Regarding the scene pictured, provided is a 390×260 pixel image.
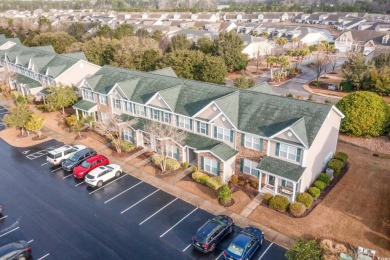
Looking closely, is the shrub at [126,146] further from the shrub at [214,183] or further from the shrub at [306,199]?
the shrub at [306,199]

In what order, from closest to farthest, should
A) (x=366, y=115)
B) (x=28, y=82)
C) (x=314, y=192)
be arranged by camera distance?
(x=314, y=192) < (x=366, y=115) < (x=28, y=82)

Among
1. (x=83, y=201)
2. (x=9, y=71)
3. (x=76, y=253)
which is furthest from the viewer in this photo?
Answer: (x=9, y=71)

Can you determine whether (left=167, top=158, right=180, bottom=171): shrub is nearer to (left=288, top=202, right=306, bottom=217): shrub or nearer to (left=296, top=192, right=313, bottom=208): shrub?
(left=288, top=202, right=306, bottom=217): shrub

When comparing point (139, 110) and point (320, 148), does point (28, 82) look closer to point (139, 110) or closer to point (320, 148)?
point (139, 110)

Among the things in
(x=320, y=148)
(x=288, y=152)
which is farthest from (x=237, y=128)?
(x=320, y=148)

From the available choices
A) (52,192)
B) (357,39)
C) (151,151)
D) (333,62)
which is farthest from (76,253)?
(357,39)

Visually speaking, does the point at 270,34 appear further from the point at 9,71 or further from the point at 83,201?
the point at 83,201

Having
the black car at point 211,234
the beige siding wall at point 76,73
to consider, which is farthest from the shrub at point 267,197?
the beige siding wall at point 76,73
